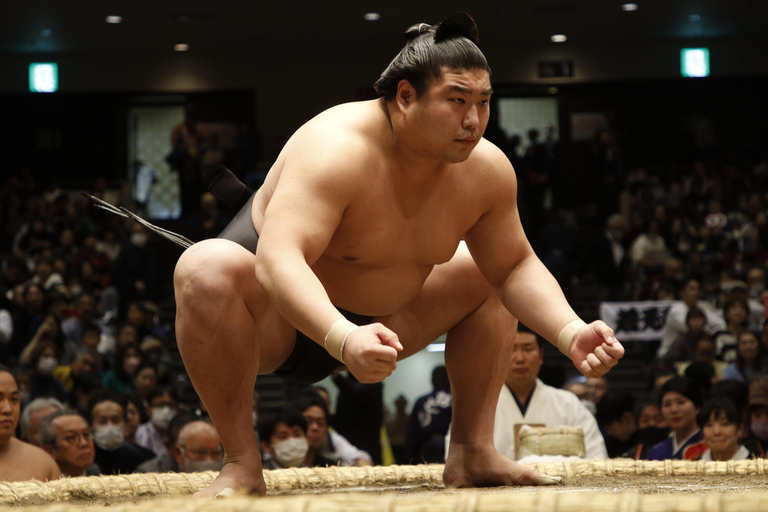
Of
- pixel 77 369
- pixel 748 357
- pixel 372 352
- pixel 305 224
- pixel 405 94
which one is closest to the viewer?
pixel 372 352

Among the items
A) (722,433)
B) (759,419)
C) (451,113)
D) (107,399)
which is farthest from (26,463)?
(759,419)

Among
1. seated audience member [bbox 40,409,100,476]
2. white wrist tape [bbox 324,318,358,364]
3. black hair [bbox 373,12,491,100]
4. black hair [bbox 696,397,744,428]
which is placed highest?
black hair [bbox 373,12,491,100]

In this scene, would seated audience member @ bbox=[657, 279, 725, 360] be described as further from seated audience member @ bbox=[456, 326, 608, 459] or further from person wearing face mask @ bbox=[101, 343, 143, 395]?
person wearing face mask @ bbox=[101, 343, 143, 395]

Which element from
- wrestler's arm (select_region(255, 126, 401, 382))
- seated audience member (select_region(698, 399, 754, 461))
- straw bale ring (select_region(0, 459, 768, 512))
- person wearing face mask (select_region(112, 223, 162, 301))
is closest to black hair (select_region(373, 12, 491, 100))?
wrestler's arm (select_region(255, 126, 401, 382))

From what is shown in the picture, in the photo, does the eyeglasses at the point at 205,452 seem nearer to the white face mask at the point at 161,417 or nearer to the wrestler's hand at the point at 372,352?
the white face mask at the point at 161,417

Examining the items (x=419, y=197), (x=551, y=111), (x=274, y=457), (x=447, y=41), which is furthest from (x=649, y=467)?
(x=551, y=111)

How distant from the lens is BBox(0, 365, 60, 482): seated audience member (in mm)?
2564

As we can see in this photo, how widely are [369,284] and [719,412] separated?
6.09 ft

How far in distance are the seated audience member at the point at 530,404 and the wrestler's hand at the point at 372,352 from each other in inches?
80.6

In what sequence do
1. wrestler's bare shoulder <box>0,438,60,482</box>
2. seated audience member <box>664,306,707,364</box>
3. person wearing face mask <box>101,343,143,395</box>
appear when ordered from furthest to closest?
seated audience member <box>664,306,707,364</box>, person wearing face mask <box>101,343,143,395</box>, wrestler's bare shoulder <box>0,438,60,482</box>

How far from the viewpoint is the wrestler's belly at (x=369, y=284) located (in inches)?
60.0

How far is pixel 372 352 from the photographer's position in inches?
44.4

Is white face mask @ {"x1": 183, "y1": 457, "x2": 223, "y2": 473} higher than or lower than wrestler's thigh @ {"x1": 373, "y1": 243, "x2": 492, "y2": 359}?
lower

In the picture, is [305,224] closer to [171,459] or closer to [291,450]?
[291,450]
